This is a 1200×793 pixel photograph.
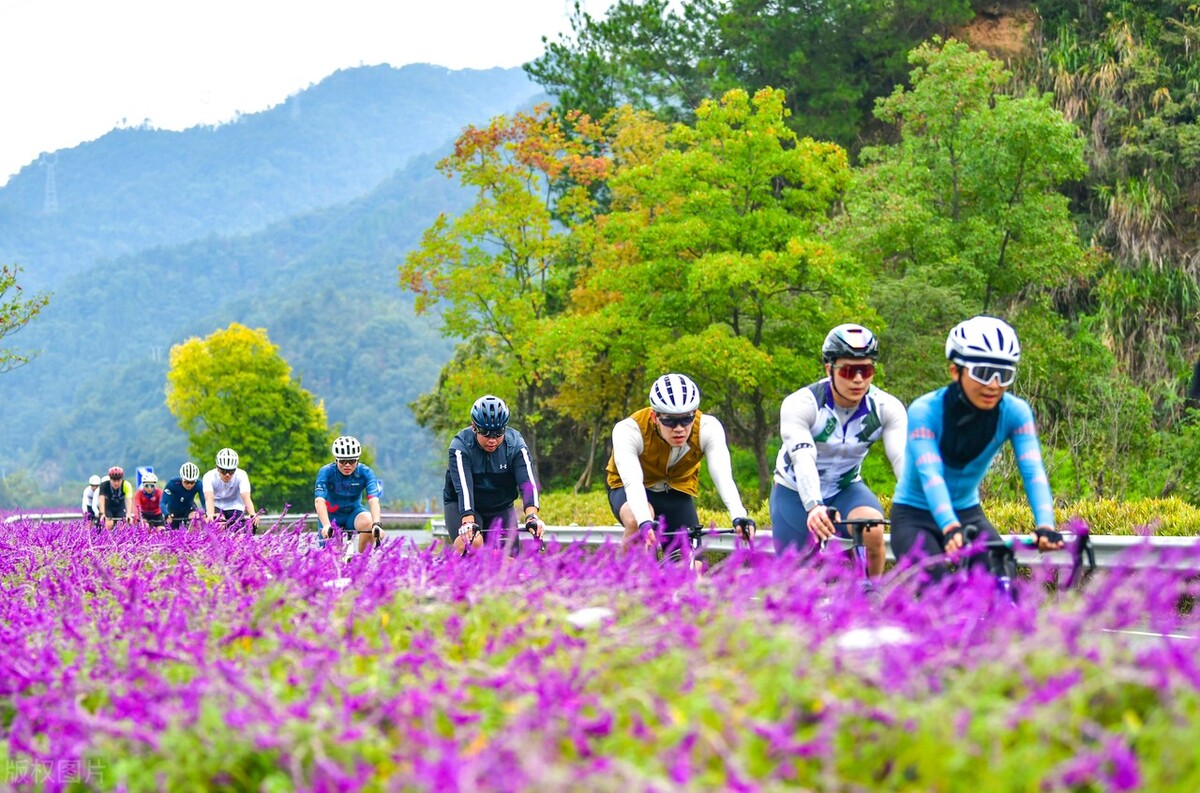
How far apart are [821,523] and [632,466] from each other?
8.42ft

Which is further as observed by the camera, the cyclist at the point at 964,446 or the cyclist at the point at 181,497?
the cyclist at the point at 181,497

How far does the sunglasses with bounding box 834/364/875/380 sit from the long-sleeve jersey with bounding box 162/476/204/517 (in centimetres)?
1563

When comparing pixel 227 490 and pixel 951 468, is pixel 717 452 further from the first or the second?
pixel 227 490

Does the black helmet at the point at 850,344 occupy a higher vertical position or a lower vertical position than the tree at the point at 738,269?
lower

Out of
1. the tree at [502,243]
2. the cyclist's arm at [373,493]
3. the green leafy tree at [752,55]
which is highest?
the green leafy tree at [752,55]

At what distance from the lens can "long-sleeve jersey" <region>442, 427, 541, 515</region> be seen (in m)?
12.7

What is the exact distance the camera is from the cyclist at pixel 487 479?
12.4 meters

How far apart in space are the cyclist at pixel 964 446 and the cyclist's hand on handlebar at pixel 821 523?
371 millimetres

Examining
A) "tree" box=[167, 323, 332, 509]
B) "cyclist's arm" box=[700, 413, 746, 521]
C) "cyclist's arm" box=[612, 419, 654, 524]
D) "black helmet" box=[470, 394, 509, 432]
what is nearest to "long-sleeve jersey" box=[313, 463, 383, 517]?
"black helmet" box=[470, 394, 509, 432]

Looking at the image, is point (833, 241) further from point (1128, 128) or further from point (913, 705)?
point (913, 705)

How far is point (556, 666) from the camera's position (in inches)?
188

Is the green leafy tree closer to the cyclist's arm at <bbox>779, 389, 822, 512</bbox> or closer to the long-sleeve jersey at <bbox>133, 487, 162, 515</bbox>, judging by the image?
the long-sleeve jersey at <bbox>133, 487, 162, 515</bbox>

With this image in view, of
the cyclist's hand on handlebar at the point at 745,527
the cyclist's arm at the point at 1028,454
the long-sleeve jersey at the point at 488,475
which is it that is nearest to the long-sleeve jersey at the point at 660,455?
the cyclist's hand on handlebar at the point at 745,527

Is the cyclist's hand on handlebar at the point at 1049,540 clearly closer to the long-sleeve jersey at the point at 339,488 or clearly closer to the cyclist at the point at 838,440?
the cyclist at the point at 838,440
